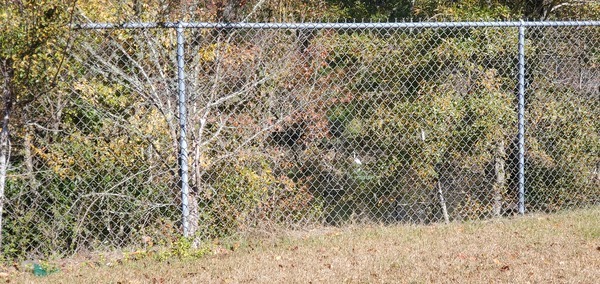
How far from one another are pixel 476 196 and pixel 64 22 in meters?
4.39

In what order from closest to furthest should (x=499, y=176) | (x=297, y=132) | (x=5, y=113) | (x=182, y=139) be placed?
(x=5, y=113) < (x=182, y=139) < (x=297, y=132) < (x=499, y=176)

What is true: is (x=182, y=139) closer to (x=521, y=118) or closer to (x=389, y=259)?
(x=389, y=259)

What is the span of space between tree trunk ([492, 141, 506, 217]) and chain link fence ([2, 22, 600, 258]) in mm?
19

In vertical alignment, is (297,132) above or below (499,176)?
above

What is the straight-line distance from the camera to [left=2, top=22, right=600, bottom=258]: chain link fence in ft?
20.5

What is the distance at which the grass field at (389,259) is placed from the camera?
509cm

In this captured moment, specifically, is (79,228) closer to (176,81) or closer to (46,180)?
(46,180)

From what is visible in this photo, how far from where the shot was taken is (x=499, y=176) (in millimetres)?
7836

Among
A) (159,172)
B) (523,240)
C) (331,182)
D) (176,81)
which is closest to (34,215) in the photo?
(159,172)

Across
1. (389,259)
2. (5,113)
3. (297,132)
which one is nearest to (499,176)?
(297,132)

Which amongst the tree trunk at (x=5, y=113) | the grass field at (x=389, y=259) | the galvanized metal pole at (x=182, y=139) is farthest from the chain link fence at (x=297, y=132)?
the grass field at (x=389, y=259)

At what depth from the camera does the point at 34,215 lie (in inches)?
247

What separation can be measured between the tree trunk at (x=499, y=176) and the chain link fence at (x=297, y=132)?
0.06 feet

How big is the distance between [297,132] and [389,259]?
7.59 feet
